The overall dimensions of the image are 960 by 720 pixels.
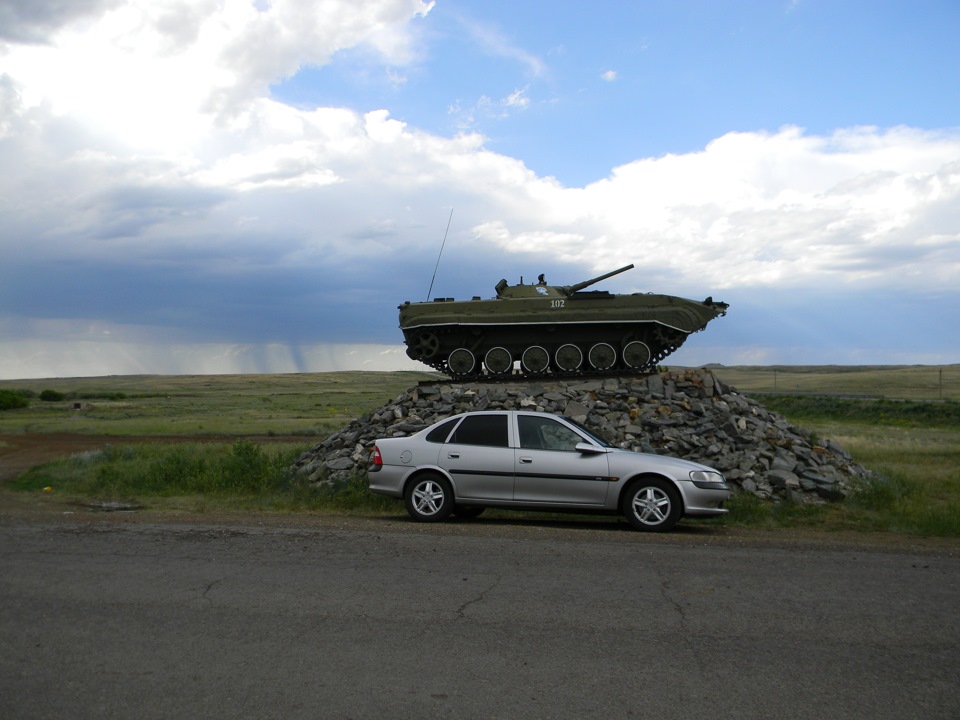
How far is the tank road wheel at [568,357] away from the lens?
56.0 ft

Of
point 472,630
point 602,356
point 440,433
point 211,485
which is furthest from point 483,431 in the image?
point 211,485

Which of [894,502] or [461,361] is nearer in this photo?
[894,502]

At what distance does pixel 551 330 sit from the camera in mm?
17109

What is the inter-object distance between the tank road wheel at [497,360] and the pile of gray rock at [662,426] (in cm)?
102

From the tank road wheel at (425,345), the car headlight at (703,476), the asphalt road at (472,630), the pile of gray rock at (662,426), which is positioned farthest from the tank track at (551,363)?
the asphalt road at (472,630)

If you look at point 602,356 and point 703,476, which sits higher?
point 602,356

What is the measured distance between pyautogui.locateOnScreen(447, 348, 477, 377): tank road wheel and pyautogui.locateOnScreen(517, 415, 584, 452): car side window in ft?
20.6

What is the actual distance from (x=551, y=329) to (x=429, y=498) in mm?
7000

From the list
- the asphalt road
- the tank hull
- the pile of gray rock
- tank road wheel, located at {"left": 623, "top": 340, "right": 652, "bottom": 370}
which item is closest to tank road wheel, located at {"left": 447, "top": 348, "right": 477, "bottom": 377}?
the tank hull

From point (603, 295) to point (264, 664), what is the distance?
12.6 m

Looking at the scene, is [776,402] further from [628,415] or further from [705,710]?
[705,710]

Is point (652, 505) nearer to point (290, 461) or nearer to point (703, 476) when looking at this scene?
point (703, 476)

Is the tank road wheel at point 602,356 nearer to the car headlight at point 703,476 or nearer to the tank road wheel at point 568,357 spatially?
the tank road wheel at point 568,357

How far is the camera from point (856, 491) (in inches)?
534
